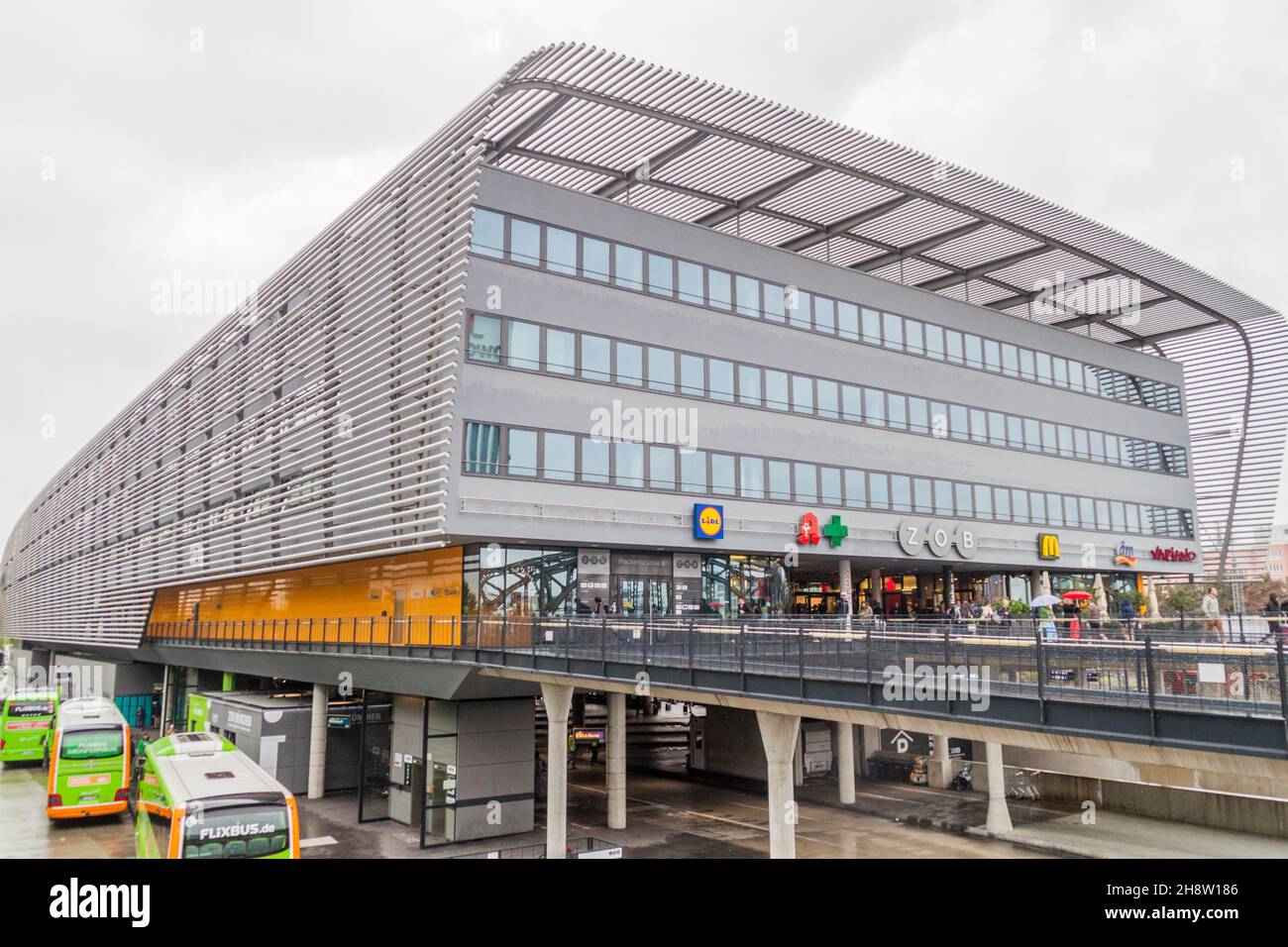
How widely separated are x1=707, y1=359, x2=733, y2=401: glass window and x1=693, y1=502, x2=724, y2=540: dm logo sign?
439 centimetres

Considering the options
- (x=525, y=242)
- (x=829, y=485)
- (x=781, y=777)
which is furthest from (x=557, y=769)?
(x=829, y=485)

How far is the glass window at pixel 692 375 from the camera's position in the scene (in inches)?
1394

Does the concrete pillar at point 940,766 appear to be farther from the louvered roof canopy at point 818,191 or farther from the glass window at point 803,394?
the louvered roof canopy at point 818,191

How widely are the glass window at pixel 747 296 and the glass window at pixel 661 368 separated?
4334 millimetres

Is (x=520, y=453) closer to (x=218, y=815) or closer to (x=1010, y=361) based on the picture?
(x=218, y=815)

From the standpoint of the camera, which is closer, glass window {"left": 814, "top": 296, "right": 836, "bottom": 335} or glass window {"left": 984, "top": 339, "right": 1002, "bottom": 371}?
glass window {"left": 814, "top": 296, "right": 836, "bottom": 335}

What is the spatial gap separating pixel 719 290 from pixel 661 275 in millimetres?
2801

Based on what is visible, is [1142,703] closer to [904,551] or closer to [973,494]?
[904,551]

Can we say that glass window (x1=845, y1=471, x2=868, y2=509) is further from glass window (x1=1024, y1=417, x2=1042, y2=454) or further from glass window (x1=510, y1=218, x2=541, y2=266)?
glass window (x1=510, y1=218, x2=541, y2=266)

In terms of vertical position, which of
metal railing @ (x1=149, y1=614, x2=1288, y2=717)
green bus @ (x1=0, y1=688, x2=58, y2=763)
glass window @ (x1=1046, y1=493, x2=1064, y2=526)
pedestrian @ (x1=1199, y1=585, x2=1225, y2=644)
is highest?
glass window @ (x1=1046, y1=493, x2=1064, y2=526)

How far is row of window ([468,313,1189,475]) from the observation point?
32062mm

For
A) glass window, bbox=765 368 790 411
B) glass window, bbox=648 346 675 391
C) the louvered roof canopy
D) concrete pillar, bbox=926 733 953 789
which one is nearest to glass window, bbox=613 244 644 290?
glass window, bbox=648 346 675 391

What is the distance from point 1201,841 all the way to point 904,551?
14.9 m
